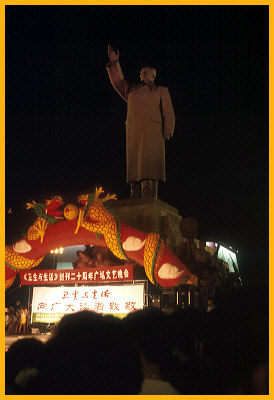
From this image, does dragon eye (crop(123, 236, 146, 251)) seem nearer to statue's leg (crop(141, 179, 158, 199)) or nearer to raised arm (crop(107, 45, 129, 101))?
statue's leg (crop(141, 179, 158, 199))

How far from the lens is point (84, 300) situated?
7.44m

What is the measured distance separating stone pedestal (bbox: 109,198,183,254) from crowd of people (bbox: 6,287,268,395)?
4741mm

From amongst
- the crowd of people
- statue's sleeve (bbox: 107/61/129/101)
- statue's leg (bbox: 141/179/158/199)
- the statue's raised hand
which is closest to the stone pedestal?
statue's leg (bbox: 141/179/158/199)

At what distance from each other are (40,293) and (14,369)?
584 centimetres

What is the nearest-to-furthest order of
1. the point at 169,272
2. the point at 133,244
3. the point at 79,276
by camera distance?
the point at 169,272, the point at 133,244, the point at 79,276

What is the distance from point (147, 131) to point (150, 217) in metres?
1.97

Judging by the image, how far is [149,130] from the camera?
845 centimetres

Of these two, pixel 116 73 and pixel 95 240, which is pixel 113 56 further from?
pixel 95 240

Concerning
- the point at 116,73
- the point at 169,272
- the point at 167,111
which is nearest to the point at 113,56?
the point at 116,73

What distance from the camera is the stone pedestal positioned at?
25.3 ft

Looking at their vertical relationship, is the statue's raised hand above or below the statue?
above

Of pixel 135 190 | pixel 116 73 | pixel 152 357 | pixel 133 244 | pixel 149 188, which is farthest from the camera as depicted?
pixel 116 73

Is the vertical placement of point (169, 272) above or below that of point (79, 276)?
above

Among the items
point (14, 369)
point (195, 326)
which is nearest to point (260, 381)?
point (195, 326)
